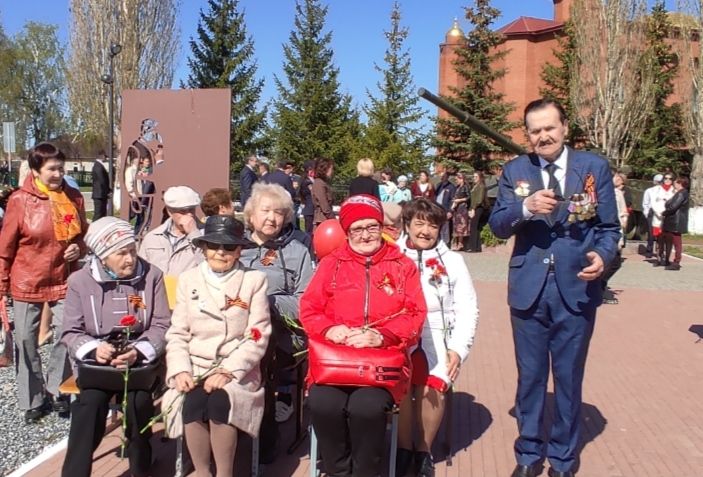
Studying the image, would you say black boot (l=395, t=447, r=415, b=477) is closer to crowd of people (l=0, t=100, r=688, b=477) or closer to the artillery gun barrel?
crowd of people (l=0, t=100, r=688, b=477)

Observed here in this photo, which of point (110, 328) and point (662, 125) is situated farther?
point (662, 125)

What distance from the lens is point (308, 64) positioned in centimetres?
3866

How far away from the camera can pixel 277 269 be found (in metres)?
4.39

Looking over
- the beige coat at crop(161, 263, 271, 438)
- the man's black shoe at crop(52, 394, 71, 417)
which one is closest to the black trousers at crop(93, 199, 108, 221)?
the man's black shoe at crop(52, 394, 71, 417)

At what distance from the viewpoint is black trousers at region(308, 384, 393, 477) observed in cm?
345

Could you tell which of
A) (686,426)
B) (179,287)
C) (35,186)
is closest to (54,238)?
(35,186)

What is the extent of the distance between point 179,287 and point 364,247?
106cm

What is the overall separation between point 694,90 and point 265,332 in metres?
29.1

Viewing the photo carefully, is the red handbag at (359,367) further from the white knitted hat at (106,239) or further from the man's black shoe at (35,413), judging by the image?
the man's black shoe at (35,413)

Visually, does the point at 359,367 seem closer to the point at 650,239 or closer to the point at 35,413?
the point at 35,413

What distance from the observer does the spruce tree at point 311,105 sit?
122 feet

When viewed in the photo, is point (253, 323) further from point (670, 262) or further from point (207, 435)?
point (670, 262)

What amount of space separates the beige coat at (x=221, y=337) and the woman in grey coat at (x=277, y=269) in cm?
40

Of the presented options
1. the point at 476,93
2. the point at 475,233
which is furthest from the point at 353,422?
the point at 476,93
